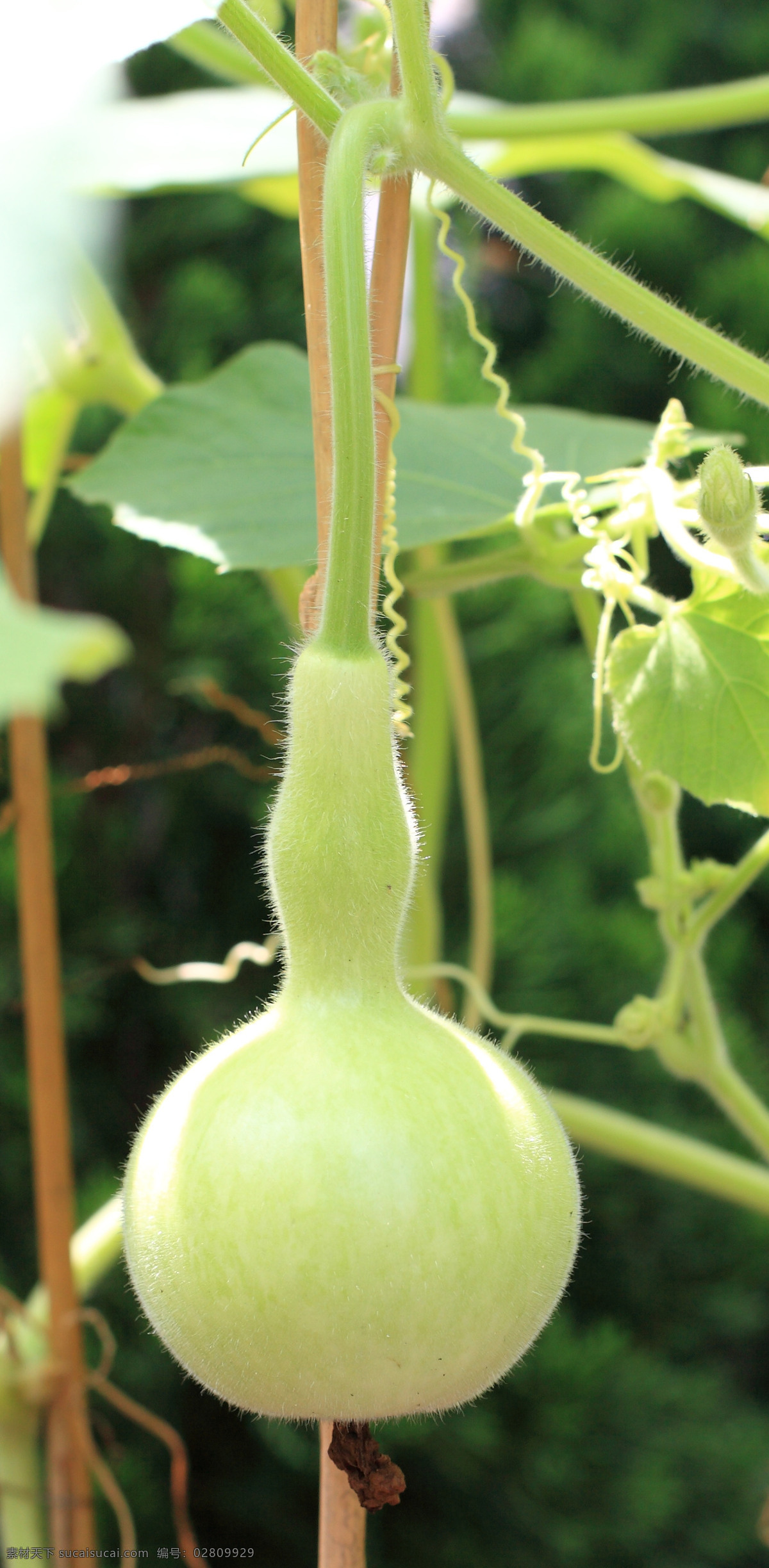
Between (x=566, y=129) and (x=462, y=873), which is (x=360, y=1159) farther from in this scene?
(x=462, y=873)

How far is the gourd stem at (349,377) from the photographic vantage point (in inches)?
11.0

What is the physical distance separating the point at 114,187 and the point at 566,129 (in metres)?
0.24

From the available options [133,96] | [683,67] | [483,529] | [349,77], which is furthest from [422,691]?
Answer: [683,67]

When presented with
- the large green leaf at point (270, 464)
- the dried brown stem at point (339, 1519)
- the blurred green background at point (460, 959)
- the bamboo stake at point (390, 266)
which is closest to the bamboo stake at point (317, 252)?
the bamboo stake at point (390, 266)

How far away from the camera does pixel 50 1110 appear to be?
24.1 inches

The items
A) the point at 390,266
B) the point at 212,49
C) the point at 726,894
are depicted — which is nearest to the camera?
the point at 390,266

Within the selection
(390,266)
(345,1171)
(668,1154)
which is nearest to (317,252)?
(390,266)

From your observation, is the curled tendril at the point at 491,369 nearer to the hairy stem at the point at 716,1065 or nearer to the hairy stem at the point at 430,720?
the hairy stem at the point at 716,1065

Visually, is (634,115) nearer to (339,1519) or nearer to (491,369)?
(491,369)

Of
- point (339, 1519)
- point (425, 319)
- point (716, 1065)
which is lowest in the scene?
point (339, 1519)

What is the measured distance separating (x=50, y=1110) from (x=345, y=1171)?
0.36 meters

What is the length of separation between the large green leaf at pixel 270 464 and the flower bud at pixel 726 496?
0.21 m

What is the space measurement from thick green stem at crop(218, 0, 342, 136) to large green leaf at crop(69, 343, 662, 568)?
0.19m

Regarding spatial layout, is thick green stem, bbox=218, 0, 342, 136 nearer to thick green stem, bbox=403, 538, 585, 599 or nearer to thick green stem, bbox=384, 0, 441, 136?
thick green stem, bbox=384, 0, 441, 136
